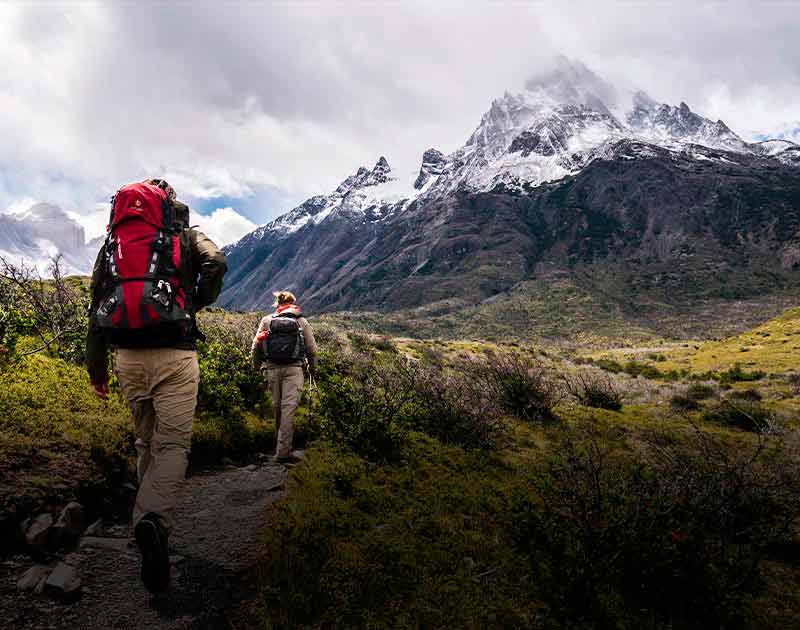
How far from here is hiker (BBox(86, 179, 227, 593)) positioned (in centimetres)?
326

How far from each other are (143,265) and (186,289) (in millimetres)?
387

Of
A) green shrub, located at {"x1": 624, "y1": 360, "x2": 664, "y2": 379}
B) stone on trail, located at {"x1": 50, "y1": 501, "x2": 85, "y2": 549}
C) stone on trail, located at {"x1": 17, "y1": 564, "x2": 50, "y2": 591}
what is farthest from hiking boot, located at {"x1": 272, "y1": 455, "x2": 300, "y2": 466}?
green shrub, located at {"x1": 624, "y1": 360, "x2": 664, "y2": 379}

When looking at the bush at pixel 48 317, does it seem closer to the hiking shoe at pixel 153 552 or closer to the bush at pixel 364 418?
the bush at pixel 364 418

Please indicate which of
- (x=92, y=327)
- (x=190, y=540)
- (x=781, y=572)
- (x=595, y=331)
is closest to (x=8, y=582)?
(x=190, y=540)

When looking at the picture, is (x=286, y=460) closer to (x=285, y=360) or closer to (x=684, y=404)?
(x=285, y=360)

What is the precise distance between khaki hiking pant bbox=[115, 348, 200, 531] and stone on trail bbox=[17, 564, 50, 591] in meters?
0.84

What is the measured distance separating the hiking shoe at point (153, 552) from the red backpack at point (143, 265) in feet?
4.51

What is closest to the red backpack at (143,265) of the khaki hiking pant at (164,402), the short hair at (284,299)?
the khaki hiking pant at (164,402)

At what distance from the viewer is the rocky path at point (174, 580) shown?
2.90 m

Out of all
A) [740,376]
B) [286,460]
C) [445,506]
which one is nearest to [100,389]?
[286,460]

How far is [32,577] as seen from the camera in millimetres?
3160

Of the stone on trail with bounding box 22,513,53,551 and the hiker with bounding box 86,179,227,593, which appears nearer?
the hiker with bounding box 86,179,227,593

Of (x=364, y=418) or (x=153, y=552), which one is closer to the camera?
(x=153, y=552)

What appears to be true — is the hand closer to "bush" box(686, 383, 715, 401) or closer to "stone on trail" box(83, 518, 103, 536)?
"stone on trail" box(83, 518, 103, 536)
